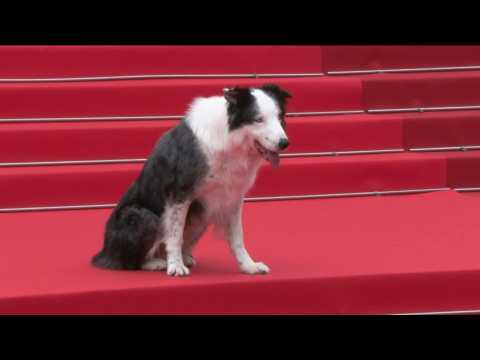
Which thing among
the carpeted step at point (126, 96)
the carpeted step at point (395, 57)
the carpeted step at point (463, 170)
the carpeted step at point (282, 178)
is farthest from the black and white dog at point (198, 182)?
the carpeted step at point (395, 57)

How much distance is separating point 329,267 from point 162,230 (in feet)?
2.25

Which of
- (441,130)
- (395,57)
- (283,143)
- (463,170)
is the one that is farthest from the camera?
(395,57)

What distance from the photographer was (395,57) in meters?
5.85

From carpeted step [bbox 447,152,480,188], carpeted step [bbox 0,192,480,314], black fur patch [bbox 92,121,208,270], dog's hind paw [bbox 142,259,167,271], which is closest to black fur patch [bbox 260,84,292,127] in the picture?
black fur patch [bbox 92,121,208,270]

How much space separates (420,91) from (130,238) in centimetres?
309

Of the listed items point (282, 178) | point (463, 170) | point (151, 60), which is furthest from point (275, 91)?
point (151, 60)

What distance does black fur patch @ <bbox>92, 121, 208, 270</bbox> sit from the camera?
306 cm

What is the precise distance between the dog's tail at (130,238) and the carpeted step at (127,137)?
1.76 m

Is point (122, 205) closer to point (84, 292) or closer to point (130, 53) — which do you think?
point (84, 292)

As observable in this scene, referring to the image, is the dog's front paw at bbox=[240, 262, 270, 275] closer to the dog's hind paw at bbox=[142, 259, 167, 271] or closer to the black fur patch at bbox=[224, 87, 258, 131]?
the dog's hind paw at bbox=[142, 259, 167, 271]

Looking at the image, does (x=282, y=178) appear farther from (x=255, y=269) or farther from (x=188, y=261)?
(x=255, y=269)

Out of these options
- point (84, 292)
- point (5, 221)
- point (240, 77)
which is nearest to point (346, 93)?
point (240, 77)

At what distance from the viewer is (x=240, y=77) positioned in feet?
18.0

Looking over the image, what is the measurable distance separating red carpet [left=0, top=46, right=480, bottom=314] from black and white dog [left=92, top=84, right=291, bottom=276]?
0.10 metres
